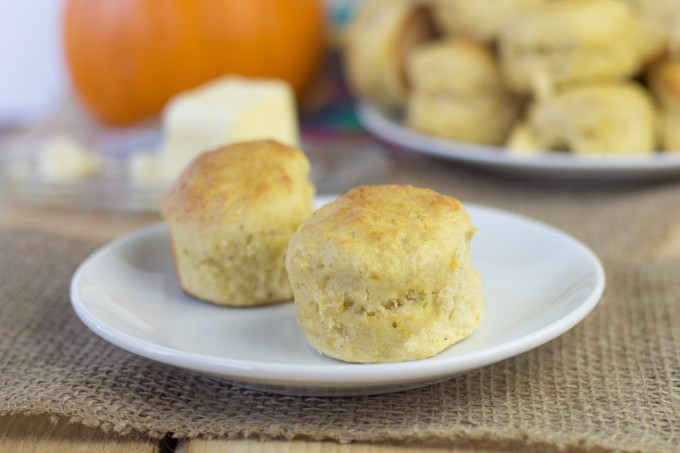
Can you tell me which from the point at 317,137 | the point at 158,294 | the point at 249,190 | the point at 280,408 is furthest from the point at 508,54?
the point at 280,408

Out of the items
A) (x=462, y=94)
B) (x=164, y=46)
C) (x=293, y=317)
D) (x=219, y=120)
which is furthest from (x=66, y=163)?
(x=293, y=317)

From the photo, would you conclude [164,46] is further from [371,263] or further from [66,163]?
[371,263]

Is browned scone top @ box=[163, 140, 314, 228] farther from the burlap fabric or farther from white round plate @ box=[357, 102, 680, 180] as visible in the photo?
white round plate @ box=[357, 102, 680, 180]

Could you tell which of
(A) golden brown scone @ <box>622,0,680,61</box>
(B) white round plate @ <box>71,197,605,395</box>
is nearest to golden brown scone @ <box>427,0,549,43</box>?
(A) golden brown scone @ <box>622,0,680,61</box>

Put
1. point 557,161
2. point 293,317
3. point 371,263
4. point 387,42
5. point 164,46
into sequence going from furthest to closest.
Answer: point 164,46 < point 387,42 < point 557,161 < point 293,317 < point 371,263

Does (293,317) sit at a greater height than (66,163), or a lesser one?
greater

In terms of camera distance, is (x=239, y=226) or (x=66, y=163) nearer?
(x=239, y=226)

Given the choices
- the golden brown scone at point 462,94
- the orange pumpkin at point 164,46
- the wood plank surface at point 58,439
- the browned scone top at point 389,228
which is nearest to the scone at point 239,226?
the browned scone top at point 389,228

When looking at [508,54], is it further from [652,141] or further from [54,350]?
[54,350]
